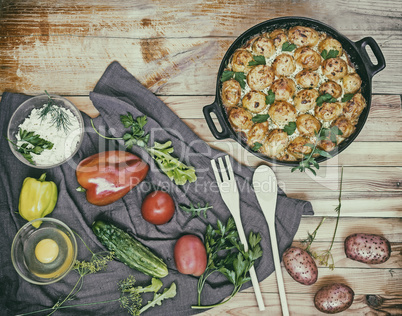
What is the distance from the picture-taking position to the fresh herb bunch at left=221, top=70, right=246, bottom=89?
1689 mm

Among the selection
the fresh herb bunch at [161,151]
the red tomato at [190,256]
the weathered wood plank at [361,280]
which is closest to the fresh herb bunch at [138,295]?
the red tomato at [190,256]

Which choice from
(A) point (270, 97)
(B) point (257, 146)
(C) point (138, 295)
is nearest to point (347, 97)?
(A) point (270, 97)

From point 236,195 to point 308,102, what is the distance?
589 millimetres

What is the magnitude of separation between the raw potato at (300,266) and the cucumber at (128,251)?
2.10 feet

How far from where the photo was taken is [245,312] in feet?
6.13

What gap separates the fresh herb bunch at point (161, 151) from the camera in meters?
1.78

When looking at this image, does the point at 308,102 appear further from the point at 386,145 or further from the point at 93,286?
the point at 93,286

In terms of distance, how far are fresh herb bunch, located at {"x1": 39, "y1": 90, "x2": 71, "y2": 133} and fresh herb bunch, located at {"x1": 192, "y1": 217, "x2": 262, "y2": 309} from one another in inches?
35.9

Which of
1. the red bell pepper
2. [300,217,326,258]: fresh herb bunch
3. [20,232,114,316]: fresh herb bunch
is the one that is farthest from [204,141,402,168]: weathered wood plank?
[20,232,114,316]: fresh herb bunch

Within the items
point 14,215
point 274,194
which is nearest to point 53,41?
point 14,215

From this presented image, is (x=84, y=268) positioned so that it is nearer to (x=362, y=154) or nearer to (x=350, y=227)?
(x=350, y=227)

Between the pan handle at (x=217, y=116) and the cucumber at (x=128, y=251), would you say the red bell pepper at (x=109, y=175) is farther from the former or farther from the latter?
the pan handle at (x=217, y=116)

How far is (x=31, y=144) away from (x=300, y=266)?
1.50 metres

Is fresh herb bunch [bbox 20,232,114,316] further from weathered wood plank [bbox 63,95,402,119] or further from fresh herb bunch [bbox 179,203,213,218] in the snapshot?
weathered wood plank [bbox 63,95,402,119]
